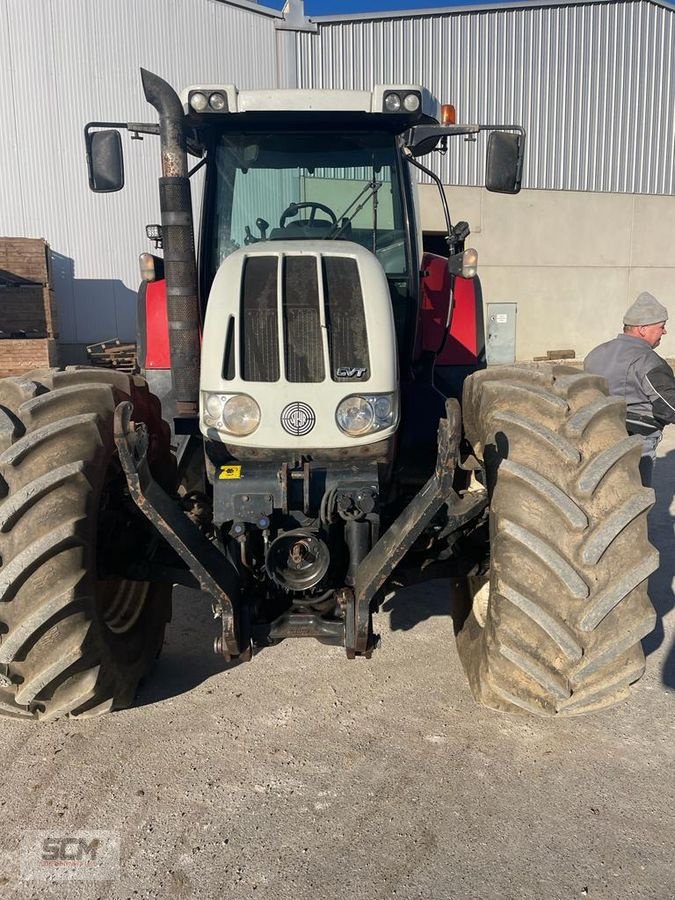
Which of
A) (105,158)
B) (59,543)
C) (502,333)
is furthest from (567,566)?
(502,333)

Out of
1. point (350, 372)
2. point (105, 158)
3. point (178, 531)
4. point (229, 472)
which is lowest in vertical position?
point (178, 531)

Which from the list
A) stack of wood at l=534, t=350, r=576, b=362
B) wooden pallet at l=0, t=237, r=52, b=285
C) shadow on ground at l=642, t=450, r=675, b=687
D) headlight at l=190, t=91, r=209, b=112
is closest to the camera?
headlight at l=190, t=91, r=209, b=112

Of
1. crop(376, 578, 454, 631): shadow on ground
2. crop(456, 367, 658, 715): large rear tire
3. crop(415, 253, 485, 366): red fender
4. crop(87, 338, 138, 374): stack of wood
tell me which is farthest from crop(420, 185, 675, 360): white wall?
crop(456, 367, 658, 715): large rear tire

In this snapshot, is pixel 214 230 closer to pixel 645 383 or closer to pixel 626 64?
pixel 645 383

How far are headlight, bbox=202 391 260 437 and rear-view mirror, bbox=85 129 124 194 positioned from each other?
1418 mm

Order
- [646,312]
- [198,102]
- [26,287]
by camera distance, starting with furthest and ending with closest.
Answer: [26,287] < [646,312] < [198,102]

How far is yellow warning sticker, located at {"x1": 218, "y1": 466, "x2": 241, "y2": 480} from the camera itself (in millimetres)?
2717

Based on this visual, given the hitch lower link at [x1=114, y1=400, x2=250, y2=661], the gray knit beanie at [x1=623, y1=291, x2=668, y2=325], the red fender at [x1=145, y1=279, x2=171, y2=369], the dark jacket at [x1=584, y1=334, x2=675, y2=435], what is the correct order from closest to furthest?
the hitch lower link at [x1=114, y1=400, x2=250, y2=661] < the red fender at [x1=145, y1=279, x2=171, y2=369] < the dark jacket at [x1=584, y1=334, x2=675, y2=435] < the gray knit beanie at [x1=623, y1=291, x2=668, y2=325]

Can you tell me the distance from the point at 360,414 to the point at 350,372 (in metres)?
0.16

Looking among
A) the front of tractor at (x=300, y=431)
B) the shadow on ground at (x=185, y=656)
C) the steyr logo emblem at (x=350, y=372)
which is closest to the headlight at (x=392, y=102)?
the front of tractor at (x=300, y=431)

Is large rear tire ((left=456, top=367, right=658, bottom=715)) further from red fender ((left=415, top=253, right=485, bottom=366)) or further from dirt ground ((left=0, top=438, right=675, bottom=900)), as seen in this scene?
red fender ((left=415, top=253, right=485, bottom=366))

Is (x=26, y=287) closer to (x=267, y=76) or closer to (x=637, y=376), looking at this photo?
(x=267, y=76)

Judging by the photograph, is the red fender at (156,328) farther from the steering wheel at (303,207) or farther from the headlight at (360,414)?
the headlight at (360,414)

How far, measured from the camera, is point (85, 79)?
45.6 ft
